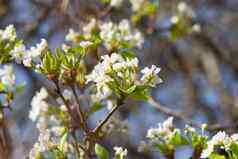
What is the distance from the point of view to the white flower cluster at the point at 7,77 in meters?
1.63

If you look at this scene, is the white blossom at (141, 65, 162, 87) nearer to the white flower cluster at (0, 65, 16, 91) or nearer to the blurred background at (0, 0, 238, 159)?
the white flower cluster at (0, 65, 16, 91)

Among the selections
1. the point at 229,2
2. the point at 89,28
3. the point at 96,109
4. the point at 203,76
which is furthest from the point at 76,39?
the point at 229,2

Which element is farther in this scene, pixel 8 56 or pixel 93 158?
pixel 8 56

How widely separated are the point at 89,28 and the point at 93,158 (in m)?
0.78

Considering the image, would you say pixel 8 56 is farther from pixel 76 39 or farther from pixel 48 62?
pixel 76 39

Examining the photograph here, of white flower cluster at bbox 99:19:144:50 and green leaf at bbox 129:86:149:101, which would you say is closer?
green leaf at bbox 129:86:149:101

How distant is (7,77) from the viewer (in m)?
1.63

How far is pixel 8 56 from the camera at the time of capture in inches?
61.9

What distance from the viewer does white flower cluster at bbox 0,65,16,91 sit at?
163 centimetres

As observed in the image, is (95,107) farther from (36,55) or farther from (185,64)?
(185,64)

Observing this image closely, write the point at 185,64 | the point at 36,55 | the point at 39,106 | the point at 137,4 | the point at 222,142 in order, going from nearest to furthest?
1. the point at 222,142
2. the point at 36,55
3. the point at 39,106
4. the point at 137,4
5. the point at 185,64

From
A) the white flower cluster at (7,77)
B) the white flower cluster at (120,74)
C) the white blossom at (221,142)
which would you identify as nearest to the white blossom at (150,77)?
the white flower cluster at (120,74)

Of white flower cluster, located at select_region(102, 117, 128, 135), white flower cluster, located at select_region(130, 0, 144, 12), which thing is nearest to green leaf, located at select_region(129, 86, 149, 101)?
white flower cluster, located at select_region(102, 117, 128, 135)

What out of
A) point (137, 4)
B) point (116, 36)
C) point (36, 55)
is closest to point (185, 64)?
point (137, 4)
